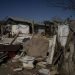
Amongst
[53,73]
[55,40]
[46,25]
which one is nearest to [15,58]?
[55,40]

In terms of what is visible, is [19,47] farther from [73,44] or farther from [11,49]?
[73,44]

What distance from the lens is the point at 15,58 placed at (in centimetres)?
1148

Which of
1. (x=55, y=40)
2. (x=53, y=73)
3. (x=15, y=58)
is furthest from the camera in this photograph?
(x=15, y=58)

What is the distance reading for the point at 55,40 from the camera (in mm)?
10680

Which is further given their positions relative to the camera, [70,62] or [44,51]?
[44,51]

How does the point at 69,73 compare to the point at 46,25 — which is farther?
the point at 46,25

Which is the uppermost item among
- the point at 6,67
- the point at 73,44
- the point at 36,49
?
the point at 73,44

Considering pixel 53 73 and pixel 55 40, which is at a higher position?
pixel 55 40

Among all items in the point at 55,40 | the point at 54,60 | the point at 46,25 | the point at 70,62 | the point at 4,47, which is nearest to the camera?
the point at 70,62

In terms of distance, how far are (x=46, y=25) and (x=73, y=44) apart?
25.1 metres

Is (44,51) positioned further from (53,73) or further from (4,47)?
(53,73)

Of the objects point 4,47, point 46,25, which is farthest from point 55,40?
point 46,25

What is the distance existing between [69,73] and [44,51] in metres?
5.18

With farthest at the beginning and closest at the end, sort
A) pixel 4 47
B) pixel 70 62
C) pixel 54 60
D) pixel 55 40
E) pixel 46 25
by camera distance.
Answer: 1. pixel 46 25
2. pixel 4 47
3. pixel 55 40
4. pixel 54 60
5. pixel 70 62
